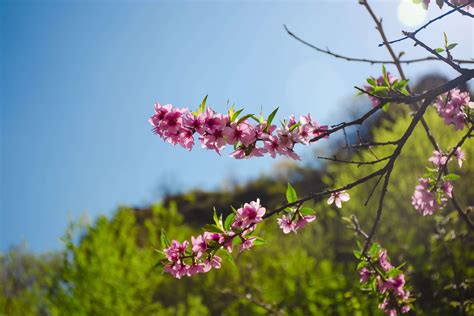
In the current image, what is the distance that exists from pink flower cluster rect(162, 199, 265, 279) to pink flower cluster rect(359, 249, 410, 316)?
966mm

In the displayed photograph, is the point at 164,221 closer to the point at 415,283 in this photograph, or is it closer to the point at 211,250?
the point at 415,283

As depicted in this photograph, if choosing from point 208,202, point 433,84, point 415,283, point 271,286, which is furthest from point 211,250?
point 433,84

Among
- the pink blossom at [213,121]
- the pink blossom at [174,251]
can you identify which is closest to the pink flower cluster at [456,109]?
the pink blossom at [213,121]

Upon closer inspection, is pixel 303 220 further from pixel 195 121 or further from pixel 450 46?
pixel 450 46

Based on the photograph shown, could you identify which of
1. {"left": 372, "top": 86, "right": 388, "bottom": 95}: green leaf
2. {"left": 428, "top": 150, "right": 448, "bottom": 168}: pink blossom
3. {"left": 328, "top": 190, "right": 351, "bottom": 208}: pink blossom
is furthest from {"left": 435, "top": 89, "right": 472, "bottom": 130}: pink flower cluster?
{"left": 328, "top": 190, "right": 351, "bottom": 208}: pink blossom

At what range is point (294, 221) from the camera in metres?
2.43

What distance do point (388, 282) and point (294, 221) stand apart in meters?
0.92

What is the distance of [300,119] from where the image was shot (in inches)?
89.7

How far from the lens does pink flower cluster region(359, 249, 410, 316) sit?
9.31 feet

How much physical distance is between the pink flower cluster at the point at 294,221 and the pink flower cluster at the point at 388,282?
0.67 metres

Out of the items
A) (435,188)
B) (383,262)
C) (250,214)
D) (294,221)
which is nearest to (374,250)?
(383,262)

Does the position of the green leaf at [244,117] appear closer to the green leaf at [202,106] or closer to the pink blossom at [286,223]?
the green leaf at [202,106]

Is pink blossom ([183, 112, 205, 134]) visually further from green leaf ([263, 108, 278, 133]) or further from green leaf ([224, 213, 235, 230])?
green leaf ([224, 213, 235, 230])

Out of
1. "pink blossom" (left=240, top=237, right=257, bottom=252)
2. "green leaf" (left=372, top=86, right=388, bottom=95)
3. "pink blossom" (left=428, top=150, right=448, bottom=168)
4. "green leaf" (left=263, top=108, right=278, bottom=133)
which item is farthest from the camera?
"pink blossom" (left=428, top=150, right=448, bottom=168)
